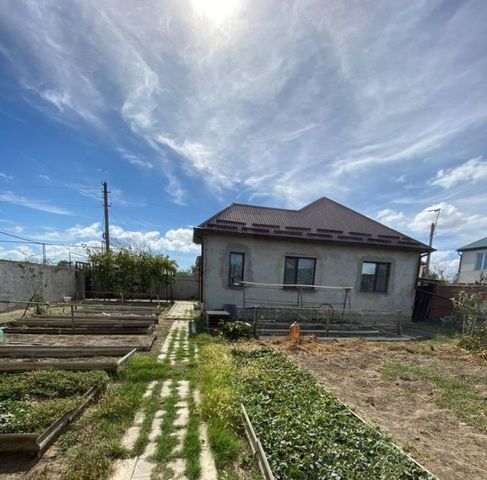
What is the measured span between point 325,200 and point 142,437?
12.9 m

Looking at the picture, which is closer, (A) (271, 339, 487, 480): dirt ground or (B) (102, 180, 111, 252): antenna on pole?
(A) (271, 339, 487, 480): dirt ground

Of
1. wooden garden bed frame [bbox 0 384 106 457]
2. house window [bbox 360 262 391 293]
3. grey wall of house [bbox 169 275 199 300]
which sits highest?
house window [bbox 360 262 391 293]

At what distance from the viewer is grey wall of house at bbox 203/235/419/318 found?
10547 mm

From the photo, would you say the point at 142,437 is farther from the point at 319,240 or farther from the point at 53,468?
the point at 319,240

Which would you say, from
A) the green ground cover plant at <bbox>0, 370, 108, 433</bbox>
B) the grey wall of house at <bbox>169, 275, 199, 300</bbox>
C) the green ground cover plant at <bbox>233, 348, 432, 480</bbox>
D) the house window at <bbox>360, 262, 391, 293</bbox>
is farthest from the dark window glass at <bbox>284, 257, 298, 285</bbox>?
the grey wall of house at <bbox>169, 275, 199, 300</bbox>

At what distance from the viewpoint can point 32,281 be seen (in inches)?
492

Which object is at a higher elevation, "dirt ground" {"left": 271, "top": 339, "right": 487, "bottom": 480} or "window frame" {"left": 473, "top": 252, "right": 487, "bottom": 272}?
"window frame" {"left": 473, "top": 252, "right": 487, "bottom": 272}

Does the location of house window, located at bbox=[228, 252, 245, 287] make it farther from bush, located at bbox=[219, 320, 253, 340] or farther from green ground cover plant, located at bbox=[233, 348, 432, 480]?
green ground cover plant, located at bbox=[233, 348, 432, 480]

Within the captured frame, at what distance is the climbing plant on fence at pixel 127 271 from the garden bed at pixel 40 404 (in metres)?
13.2

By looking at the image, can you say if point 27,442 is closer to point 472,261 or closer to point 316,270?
point 316,270

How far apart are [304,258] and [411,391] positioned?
698 centimetres

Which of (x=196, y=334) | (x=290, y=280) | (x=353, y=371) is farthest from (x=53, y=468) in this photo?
(x=290, y=280)

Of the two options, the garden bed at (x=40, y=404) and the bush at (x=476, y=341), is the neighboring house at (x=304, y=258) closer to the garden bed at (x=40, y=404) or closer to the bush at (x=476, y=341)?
the bush at (x=476, y=341)

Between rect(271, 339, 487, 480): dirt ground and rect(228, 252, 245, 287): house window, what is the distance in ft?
11.8
